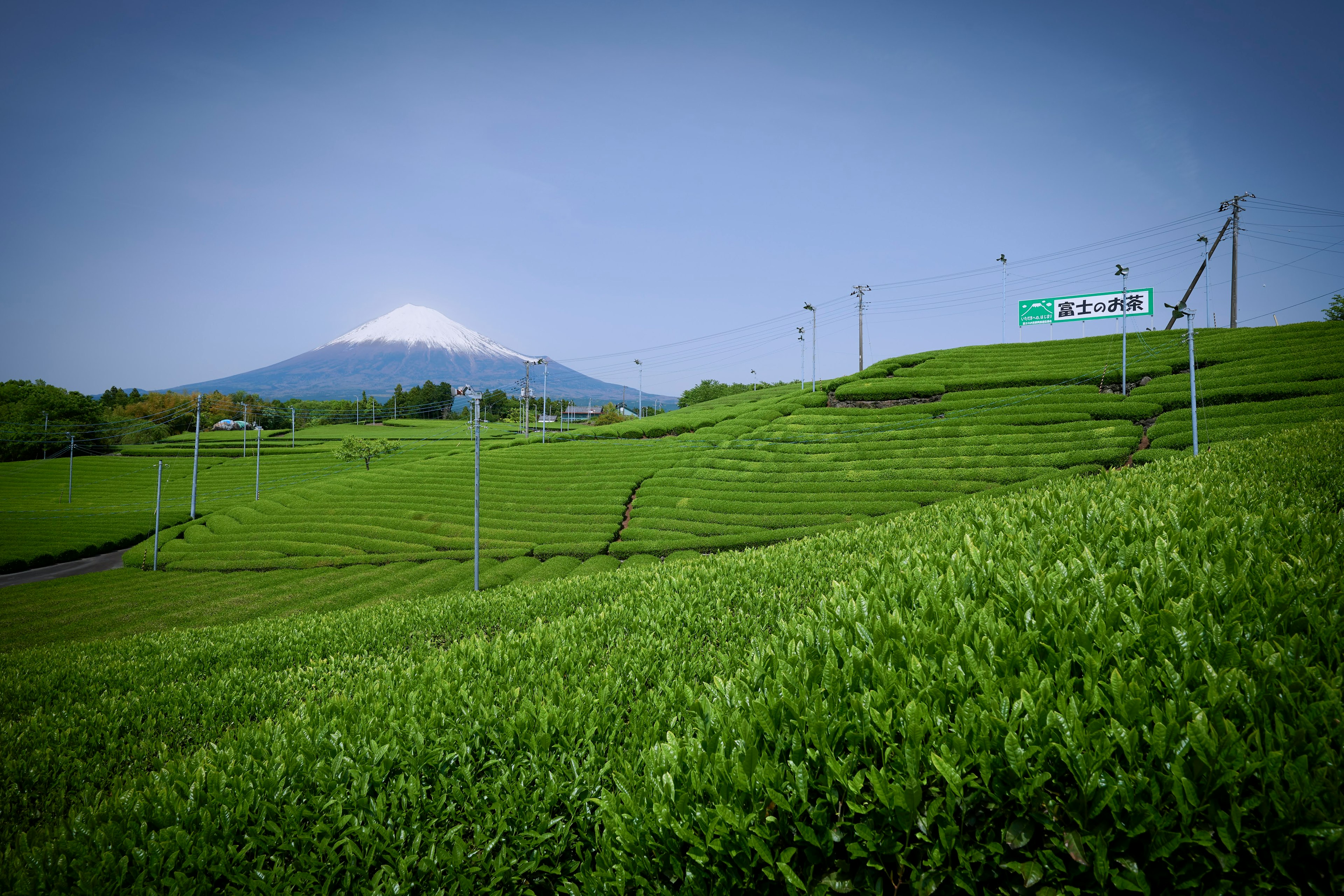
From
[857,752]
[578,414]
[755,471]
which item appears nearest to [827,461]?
Result: [755,471]

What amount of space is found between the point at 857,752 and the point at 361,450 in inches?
2623

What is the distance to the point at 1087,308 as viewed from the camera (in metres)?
49.2

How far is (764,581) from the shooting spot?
8734 mm

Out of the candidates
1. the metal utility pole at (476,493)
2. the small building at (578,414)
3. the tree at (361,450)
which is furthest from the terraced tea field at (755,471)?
the small building at (578,414)

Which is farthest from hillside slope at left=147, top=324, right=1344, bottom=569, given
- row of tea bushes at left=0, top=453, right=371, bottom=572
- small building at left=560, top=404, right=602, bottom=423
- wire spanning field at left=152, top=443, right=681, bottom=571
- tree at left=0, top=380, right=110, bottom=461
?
small building at left=560, top=404, right=602, bottom=423

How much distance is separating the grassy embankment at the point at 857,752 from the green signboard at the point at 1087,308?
166ft

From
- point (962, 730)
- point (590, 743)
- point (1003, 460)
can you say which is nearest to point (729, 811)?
point (962, 730)

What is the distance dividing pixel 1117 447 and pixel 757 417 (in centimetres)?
2774

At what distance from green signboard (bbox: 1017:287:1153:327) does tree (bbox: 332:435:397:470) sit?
65217 mm

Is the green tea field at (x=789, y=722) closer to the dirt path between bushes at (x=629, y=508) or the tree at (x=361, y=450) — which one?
the dirt path between bushes at (x=629, y=508)

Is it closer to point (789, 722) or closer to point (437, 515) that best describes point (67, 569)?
point (437, 515)

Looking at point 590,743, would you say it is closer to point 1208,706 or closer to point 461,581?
point 1208,706

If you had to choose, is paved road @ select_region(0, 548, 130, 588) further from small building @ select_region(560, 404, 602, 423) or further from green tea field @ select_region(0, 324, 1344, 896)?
small building @ select_region(560, 404, 602, 423)

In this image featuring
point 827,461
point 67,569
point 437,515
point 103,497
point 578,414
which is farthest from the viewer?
point 578,414
